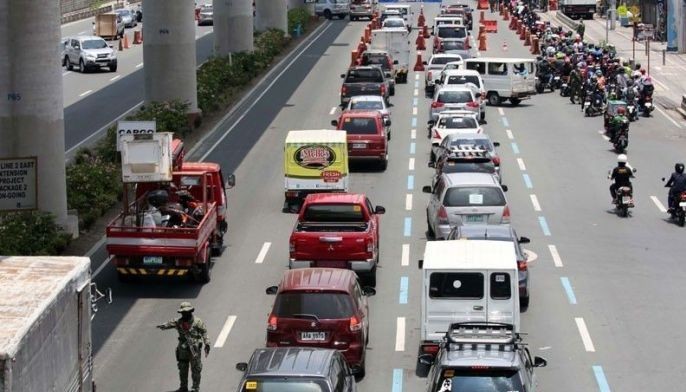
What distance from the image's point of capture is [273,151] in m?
46.1

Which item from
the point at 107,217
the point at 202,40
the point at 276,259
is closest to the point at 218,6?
the point at 202,40

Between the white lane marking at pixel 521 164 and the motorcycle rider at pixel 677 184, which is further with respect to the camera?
the white lane marking at pixel 521 164

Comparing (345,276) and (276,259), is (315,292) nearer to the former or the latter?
(345,276)

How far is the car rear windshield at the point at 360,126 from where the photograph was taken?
41844 millimetres

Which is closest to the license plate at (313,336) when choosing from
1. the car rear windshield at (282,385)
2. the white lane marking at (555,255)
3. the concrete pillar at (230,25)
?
the car rear windshield at (282,385)

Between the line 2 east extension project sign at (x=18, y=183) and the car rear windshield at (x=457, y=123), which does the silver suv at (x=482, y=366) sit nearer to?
the line 2 east extension project sign at (x=18, y=183)

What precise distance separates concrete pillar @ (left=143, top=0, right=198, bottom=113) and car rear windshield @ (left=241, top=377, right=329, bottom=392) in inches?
1283

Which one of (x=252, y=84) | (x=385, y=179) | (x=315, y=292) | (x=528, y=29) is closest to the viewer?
(x=315, y=292)

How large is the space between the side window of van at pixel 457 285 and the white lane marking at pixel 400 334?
201 cm

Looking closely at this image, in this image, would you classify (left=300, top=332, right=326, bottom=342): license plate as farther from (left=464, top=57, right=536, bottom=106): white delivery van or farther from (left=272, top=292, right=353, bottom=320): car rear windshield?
(left=464, top=57, right=536, bottom=106): white delivery van

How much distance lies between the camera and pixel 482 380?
699 inches

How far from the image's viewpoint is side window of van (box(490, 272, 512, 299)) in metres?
23.1

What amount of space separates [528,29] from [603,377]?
206 feet

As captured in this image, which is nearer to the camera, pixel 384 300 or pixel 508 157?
pixel 384 300
